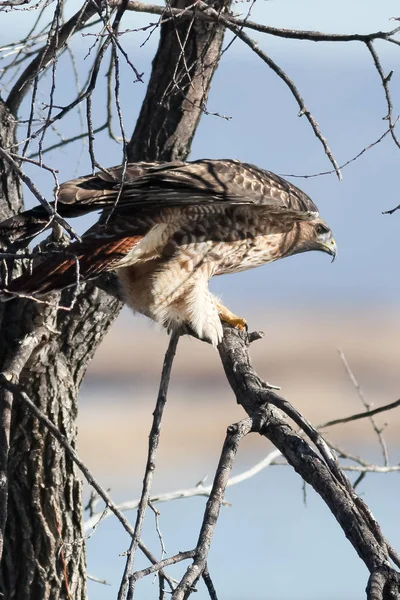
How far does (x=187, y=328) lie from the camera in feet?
11.7

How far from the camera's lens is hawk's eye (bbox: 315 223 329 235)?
4.20 m

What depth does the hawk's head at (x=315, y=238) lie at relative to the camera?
407 centimetres

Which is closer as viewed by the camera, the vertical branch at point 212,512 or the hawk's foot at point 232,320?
the vertical branch at point 212,512

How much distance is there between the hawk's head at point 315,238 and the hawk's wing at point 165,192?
25 centimetres

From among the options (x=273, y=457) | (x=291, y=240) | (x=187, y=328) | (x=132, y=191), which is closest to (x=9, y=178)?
(x=132, y=191)

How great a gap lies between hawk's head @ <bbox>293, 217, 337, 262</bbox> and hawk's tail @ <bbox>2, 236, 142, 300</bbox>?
1.06m

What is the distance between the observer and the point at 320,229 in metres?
4.22

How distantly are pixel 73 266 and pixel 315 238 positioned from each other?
1604mm

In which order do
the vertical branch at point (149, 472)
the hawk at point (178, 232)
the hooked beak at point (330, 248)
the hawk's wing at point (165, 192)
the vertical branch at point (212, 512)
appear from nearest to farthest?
the vertical branch at point (212, 512)
the vertical branch at point (149, 472)
the hawk's wing at point (165, 192)
the hawk at point (178, 232)
the hooked beak at point (330, 248)

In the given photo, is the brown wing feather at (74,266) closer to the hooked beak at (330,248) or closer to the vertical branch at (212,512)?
the vertical branch at (212,512)

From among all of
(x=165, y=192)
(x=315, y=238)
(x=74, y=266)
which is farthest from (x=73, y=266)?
(x=315, y=238)

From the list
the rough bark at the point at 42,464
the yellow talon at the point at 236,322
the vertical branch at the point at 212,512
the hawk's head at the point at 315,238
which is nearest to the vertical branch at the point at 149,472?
the vertical branch at the point at 212,512

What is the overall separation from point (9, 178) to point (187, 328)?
2.81ft

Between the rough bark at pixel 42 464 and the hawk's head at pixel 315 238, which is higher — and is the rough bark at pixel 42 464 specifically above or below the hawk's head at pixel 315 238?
below
